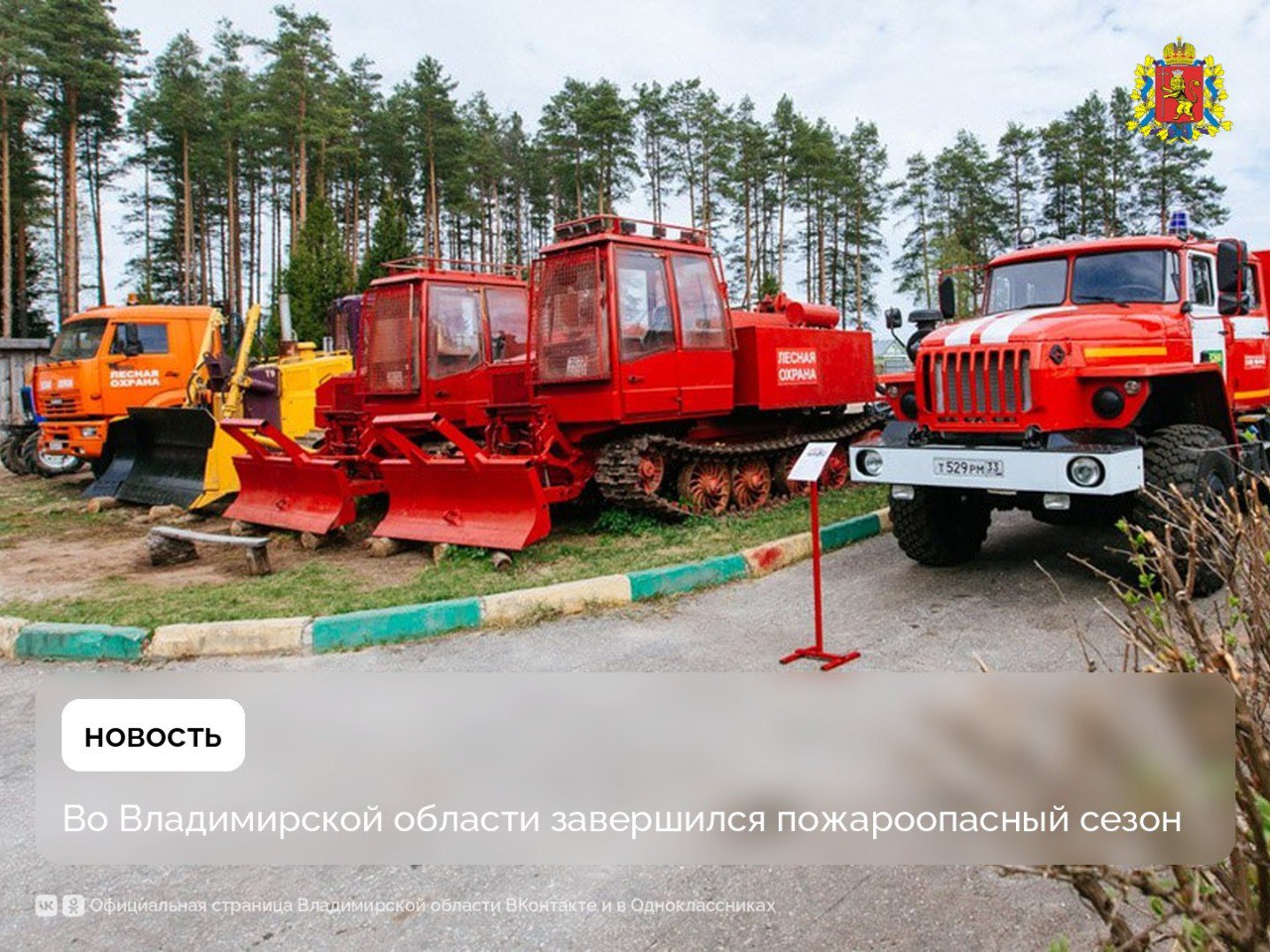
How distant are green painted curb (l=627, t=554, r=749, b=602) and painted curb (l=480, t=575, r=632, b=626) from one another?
0.10 meters

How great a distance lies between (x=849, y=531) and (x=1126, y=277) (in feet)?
9.73

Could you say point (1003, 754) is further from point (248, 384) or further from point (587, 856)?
point (248, 384)

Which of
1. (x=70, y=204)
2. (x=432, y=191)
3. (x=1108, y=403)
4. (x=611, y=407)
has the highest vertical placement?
(x=432, y=191)

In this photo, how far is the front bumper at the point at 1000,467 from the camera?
5652mm

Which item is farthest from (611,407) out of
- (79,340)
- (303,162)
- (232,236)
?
(232,236)

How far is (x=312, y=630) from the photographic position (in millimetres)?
5809

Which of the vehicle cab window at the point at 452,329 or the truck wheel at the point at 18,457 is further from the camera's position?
the truck wheel at the point at 18,457

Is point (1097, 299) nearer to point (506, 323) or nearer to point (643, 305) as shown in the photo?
point (643, 305)

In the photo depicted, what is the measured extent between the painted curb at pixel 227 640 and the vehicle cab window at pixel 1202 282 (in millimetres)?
6671

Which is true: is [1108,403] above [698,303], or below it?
below

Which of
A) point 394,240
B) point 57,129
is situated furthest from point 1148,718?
point 57,129

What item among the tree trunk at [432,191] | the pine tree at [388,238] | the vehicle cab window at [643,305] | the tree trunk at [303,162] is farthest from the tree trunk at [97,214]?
the vehicle cab window at [643,305]

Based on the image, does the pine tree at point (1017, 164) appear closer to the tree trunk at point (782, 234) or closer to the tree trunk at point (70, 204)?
the tree trunk at point (782, 234)

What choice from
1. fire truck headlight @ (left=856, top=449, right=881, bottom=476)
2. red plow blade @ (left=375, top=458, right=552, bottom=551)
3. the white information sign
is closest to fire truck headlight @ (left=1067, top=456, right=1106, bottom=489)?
fire truck headlight @ (left=856, top=449, right=881, bottom=476)
